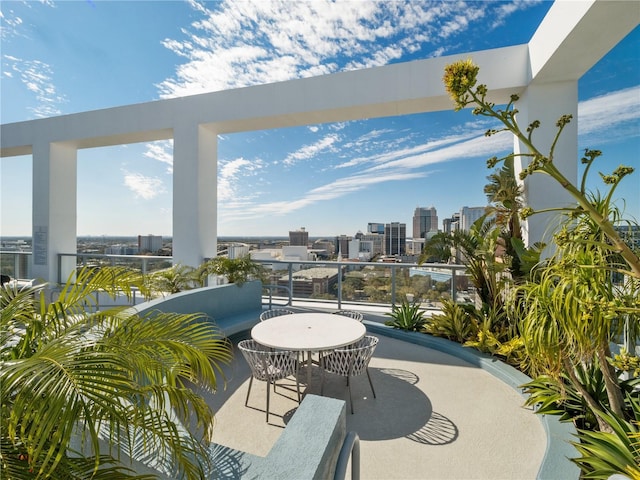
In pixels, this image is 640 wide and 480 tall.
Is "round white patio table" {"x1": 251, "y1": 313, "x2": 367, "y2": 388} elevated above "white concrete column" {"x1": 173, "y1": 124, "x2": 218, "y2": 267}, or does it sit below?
below

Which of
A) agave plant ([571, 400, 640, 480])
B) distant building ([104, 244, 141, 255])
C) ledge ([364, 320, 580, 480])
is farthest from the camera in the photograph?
distant building ([104, 244, 141, 255])

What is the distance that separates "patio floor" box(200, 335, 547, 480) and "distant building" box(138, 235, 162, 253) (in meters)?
4.65

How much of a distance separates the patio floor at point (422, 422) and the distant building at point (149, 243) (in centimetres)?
465

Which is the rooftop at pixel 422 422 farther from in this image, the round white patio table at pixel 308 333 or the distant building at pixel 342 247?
the distant building at pixel 342 247

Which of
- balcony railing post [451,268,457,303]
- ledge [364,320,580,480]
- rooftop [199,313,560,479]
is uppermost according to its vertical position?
balcony railing post [451,268,457,303]

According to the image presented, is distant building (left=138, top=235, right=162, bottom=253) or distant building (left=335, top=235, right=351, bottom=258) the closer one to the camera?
distant building (left=335, top=235, right=351, bottom=258)

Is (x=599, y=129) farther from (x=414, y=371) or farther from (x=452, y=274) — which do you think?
(x=414, y=371)

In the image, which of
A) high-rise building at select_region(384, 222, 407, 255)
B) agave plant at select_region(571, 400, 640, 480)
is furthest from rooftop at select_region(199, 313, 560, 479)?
high-rise building at select_region(384, 222, 407, 255)

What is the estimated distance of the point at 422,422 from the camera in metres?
2.72

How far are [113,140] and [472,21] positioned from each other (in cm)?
811

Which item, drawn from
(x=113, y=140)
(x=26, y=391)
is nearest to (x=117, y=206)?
(x=113, y=140)

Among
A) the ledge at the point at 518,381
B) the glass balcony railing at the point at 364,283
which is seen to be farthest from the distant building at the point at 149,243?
the ledge at the point at 518,381

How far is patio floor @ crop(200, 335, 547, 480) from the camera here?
2205mm

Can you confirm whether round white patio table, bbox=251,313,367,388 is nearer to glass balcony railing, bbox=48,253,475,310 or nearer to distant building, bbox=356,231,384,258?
glass balcony railing, bbox=48,253,475,310
